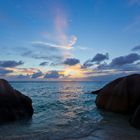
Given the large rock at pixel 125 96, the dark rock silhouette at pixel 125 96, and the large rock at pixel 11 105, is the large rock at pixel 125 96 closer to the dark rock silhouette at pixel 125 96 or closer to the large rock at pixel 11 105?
the dark rock silhouette at pixel 125 96

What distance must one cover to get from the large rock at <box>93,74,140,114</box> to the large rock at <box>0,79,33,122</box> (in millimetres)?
5716

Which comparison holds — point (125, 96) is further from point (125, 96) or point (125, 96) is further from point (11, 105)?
point (11, 105)

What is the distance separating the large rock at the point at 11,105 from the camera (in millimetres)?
13148

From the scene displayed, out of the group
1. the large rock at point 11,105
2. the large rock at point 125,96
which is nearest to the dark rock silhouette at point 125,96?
the large rock at point 125,96

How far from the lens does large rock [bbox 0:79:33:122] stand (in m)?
13.1

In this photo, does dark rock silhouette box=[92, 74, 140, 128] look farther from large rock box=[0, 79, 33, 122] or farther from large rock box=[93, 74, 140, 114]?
large rock box=[0, 79, 33, 122]

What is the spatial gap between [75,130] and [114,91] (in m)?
6.56

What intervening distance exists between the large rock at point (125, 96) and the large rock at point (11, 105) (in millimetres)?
5716

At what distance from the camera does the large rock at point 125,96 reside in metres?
15.9

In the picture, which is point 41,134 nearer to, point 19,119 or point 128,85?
point 19,119

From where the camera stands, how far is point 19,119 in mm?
13867

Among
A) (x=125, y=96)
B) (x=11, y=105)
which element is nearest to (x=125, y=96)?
(x=125, y=96)

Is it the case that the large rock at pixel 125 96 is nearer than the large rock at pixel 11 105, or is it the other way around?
the large rock at pixel 11 105

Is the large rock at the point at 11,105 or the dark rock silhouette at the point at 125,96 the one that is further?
the dark rock silhouette at the point at 125,96
